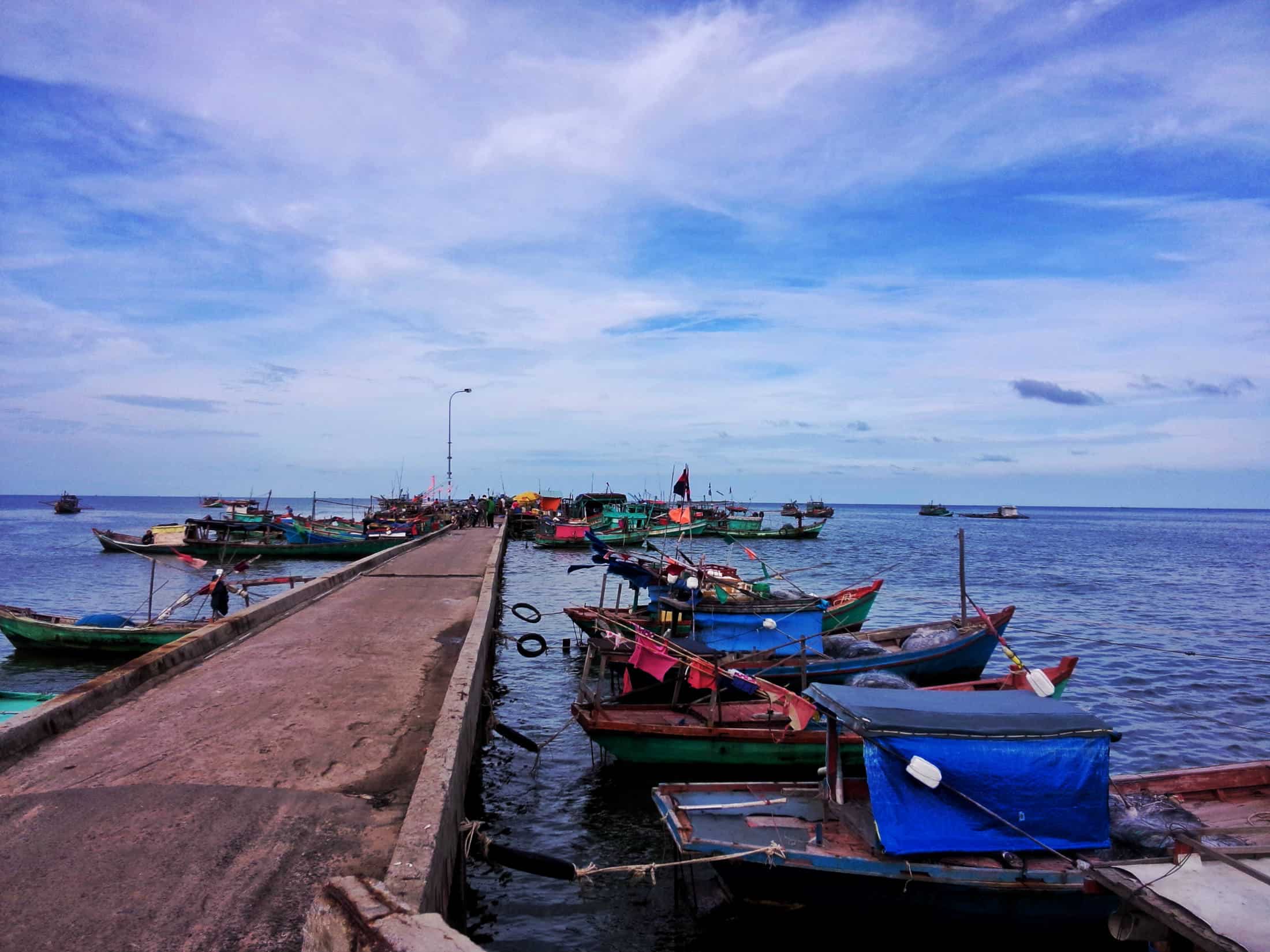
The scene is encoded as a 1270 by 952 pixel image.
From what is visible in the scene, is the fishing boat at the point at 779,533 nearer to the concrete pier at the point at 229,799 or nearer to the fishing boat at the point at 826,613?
the fishing boat at the point at 826,613

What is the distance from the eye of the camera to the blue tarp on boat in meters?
7.36

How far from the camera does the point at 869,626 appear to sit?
84.8ft

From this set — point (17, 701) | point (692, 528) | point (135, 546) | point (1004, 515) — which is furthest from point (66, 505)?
point (1004, 515)

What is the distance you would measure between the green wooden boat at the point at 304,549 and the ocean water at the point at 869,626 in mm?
8100

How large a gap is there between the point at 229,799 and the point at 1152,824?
8.81 m

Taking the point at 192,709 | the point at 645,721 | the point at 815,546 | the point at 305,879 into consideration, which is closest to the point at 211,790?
the point at 305,879

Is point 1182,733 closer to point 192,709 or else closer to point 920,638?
point 920,638

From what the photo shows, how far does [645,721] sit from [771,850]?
4.82m

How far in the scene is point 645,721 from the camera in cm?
1176

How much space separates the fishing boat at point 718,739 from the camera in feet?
36.0

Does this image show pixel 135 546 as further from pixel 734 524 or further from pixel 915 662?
pixel 915 662

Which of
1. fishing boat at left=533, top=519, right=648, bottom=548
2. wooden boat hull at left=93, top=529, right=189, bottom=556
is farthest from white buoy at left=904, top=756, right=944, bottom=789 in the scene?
fishing boat at left=533, top=519, right=648, bottom=548

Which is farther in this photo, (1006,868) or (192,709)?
(192,709)

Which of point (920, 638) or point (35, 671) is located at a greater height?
point (920, 638)
